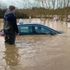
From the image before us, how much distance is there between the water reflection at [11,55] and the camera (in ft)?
33.4

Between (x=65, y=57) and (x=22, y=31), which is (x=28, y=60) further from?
(x=22, y=31)

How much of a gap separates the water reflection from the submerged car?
319 centimetres

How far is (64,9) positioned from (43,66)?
1894 inches

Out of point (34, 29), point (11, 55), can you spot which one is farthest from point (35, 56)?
point (34, 29)

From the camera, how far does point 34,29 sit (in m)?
17.5

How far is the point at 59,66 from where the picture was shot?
9.45 m

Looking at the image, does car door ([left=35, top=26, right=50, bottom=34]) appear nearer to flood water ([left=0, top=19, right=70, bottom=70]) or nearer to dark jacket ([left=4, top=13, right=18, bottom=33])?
flood water ([left=0, top=19, right=70, bottom=70])

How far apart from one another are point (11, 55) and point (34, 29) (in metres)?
5.70

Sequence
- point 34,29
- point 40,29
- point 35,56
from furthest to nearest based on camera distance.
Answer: point 40,29 → point 34,29 → point 35,56

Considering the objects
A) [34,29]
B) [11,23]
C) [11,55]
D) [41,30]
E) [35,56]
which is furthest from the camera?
[41,30]

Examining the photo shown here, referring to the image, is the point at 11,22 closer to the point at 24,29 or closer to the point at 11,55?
the point at 11,55

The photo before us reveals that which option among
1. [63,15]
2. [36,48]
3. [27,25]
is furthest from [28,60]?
[63,15]

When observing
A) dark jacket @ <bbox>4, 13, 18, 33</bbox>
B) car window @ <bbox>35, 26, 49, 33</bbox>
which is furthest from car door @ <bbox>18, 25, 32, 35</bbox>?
dark jacket @ <bbox>4, 13, 18, 33</bbox>

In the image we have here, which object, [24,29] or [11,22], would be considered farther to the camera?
[24,29]
